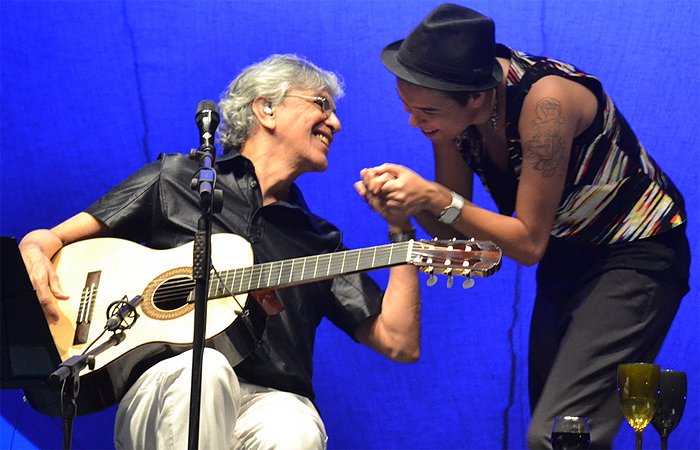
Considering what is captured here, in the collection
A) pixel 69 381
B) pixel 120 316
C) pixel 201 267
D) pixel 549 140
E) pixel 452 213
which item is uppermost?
pixel 549 140

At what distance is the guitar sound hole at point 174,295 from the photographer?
2229 mm

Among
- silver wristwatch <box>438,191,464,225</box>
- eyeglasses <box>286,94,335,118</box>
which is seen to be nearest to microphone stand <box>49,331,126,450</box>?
silver wristwatch <box>438,191,464,225</box>

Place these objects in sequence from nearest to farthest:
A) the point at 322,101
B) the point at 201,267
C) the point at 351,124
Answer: the point at 201,267
the point at 322,101
the point at 351,124

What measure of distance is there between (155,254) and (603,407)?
1366mm

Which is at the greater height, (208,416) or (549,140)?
(549,140)

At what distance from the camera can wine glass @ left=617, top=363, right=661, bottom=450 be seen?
183 cm

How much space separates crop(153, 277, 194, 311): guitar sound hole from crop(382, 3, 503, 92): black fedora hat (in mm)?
886

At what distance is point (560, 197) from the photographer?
2.34 m

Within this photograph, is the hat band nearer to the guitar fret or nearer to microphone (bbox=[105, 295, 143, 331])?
the guitar fret

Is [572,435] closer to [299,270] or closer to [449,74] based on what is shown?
[299,270]

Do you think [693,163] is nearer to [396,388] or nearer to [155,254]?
[396,388]

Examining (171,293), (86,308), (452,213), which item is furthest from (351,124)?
(86,308)

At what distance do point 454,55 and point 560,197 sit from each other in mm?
522

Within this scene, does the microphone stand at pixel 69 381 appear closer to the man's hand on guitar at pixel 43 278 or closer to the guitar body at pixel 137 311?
the guitar body at pixel 137 311
